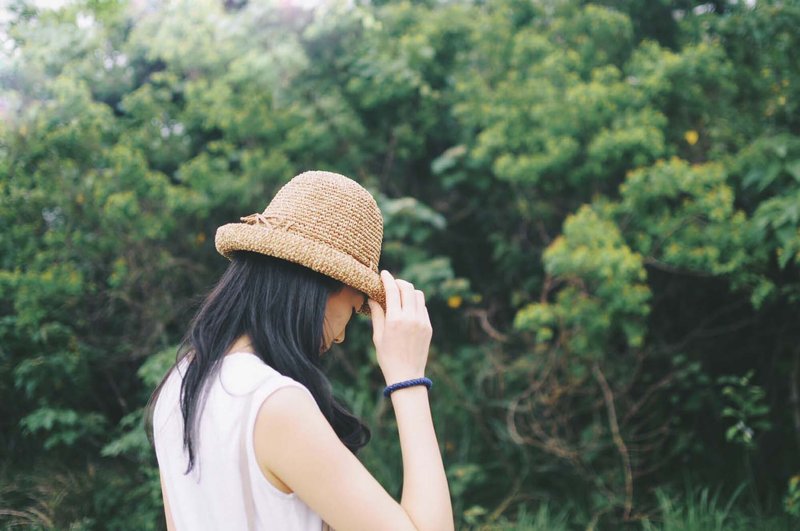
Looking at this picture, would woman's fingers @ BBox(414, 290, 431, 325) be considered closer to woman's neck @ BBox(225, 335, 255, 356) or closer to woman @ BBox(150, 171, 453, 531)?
woman @ BBox(150, 171, 453, 531)

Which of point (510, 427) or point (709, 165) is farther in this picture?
point (510, 427)

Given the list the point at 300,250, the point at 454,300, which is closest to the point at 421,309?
the point at 300,250

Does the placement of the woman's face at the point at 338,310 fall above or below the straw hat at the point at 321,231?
below

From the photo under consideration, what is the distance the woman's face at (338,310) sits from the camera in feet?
5.18

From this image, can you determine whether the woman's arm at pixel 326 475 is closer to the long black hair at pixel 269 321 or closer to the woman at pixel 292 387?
the woman at pixel 292 387

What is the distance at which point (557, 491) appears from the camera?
4.69 m

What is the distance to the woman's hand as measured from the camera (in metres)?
1.52

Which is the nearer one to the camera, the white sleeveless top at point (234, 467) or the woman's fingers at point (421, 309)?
the white sleeveless top at point (234, 467)

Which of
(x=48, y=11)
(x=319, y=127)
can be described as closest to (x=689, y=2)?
(x=319, y=127)

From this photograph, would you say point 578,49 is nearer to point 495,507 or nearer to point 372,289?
point 495,507

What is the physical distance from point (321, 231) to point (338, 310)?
195 millimetres

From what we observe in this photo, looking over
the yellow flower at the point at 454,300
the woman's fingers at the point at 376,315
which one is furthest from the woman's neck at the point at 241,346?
the yellow flower at the point at 454,300

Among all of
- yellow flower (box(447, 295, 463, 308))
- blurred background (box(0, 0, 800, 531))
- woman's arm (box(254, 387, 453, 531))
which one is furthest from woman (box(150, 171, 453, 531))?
yellow flower (box(447, 295, 463, 308))

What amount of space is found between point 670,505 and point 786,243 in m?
1.63
